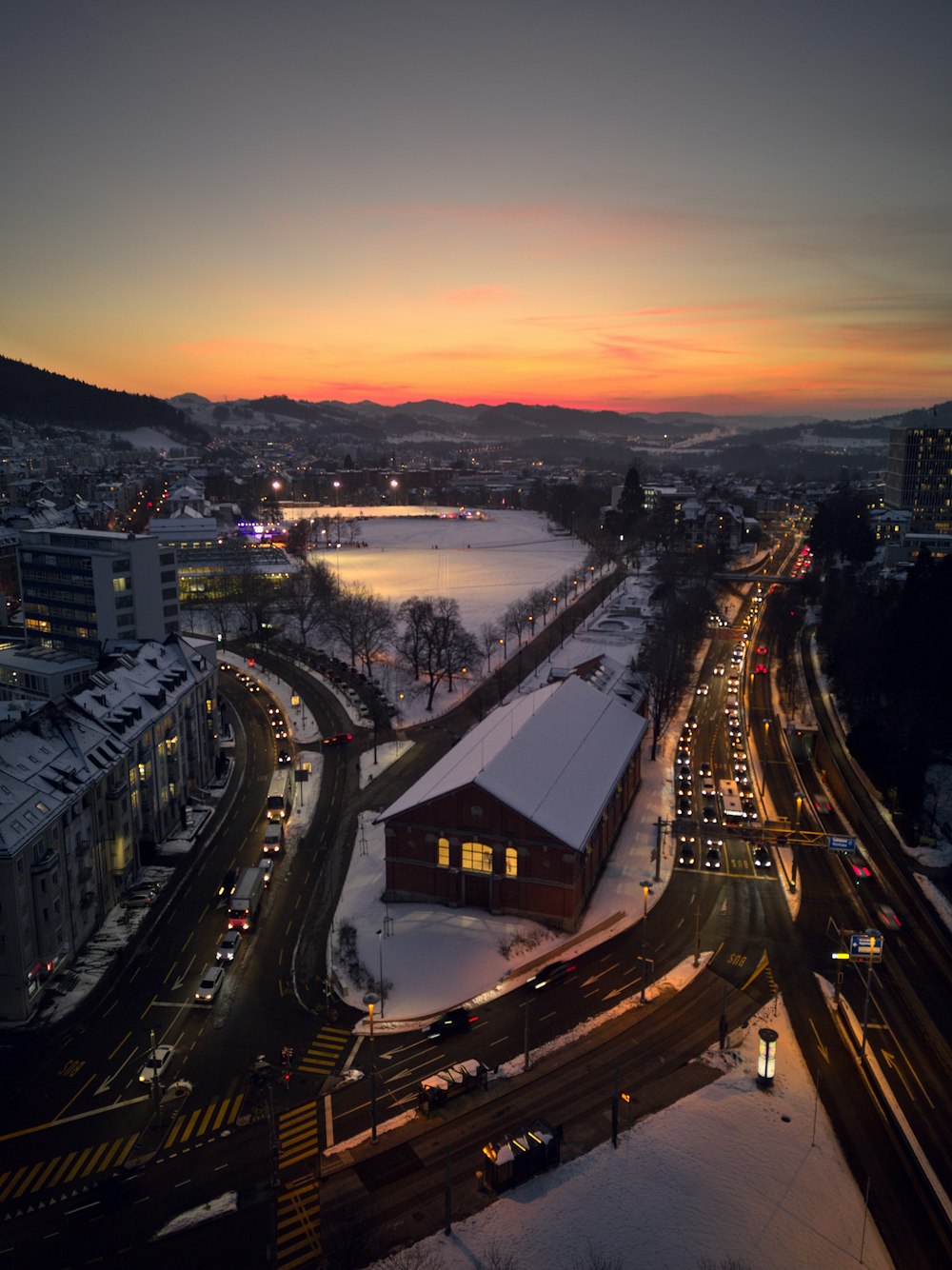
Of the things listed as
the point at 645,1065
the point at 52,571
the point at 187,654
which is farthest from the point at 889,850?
the point at 52,571

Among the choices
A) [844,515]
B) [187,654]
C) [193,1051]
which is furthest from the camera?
[844,515]

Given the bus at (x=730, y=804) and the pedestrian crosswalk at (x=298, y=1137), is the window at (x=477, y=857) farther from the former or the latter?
the bus at (x=730, y=804)

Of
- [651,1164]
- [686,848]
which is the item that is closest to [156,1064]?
[651,1164]

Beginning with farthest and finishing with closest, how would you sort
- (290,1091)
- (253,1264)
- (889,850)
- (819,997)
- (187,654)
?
1. (187,654)
2. (889,850)
3. (819,997)
4. (290,1091)
5. (253,1264)

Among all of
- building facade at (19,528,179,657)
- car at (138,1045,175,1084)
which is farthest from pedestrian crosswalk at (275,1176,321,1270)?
building facade at (19,528,179,657)

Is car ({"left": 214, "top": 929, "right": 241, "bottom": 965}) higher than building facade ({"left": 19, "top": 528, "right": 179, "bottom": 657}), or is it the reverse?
building facade ({"left": 19, "top": 528, "right": 179, "bottom": 657})

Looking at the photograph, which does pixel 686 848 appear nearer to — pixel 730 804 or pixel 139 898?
pixel 730 804

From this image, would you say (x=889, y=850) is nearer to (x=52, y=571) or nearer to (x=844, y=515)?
(x=52, y=571)

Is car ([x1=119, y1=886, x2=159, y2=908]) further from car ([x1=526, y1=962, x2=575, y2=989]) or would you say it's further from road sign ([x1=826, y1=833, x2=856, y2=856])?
road sign ([x1=826, y1=833, x2=856, y2=856])
